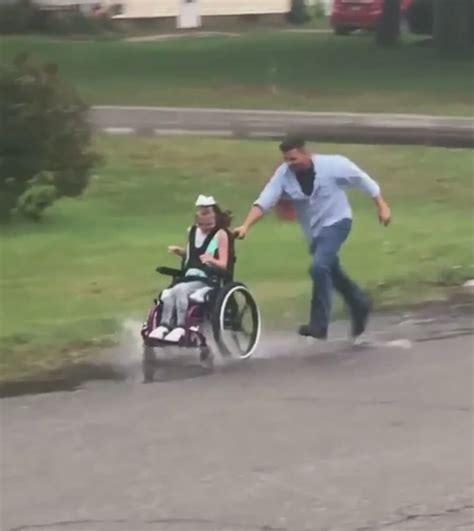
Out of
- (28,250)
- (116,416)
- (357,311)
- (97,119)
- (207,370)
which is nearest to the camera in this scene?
(116,416)

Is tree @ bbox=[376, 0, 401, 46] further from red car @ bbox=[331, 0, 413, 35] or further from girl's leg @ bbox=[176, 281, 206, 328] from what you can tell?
girl's leg @ bbox=[176, 281, 206, 328]

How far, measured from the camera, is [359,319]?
11.2 metres

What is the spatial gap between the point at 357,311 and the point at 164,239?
4985 mm

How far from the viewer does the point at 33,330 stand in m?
11.5

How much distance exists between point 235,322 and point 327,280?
814mm

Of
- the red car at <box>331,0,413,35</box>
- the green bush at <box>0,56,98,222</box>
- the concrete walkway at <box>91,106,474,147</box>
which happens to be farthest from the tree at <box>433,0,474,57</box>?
the green bush at <box>0,56,98,222</box>

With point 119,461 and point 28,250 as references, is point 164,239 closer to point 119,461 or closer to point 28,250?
point 28,250

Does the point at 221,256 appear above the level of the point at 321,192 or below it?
below

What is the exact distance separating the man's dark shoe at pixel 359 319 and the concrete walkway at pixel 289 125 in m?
12.7

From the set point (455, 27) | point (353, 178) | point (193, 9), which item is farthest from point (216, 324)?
point (193, 9)

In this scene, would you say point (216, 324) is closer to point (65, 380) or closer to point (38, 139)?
point (65, 380)

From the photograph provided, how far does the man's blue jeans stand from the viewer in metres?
11.0

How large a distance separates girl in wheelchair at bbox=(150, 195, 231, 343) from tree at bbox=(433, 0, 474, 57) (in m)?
31.0

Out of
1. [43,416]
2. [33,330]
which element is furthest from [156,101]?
[43,416]
